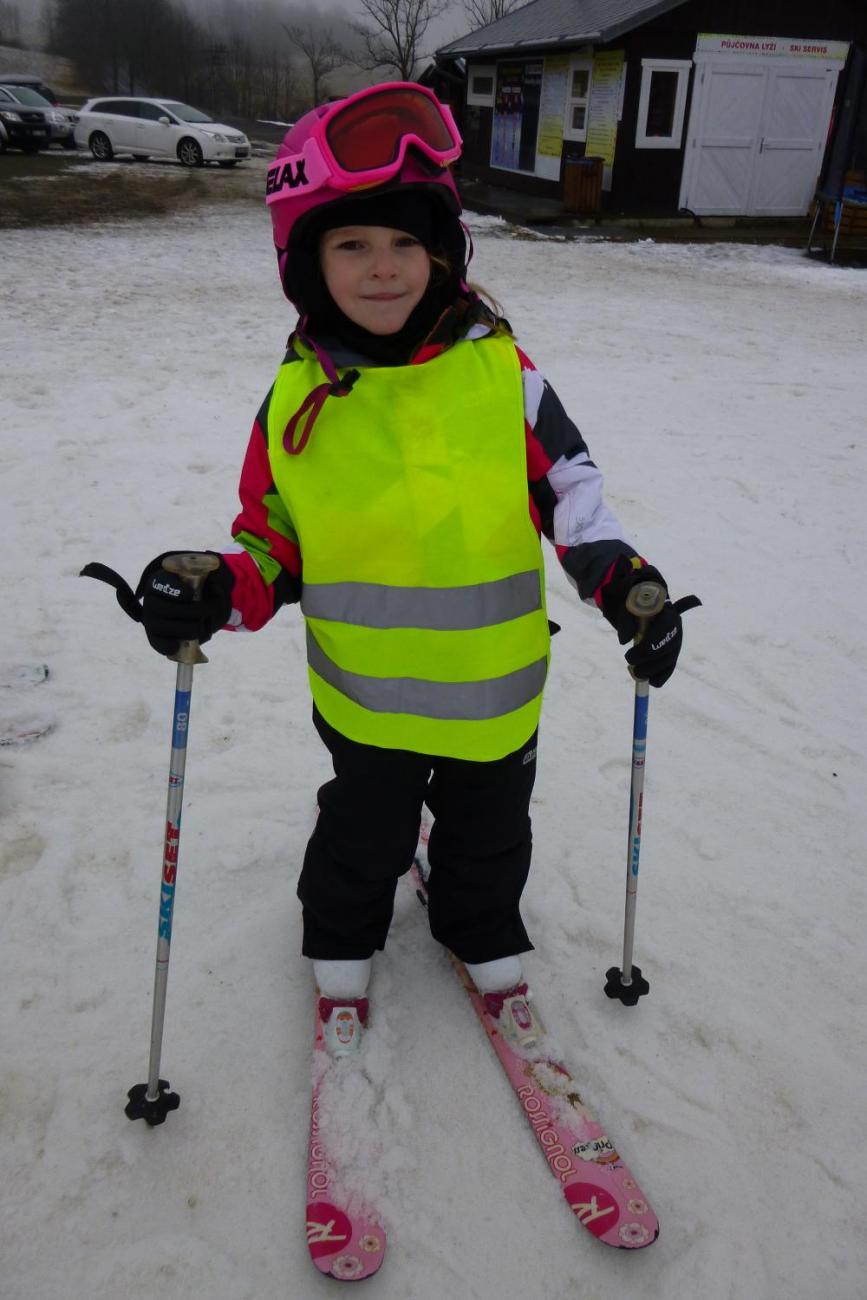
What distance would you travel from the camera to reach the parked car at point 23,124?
20.8 m

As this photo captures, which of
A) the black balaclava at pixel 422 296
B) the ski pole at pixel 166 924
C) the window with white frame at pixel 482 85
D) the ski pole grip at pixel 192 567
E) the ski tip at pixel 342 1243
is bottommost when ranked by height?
the ski tip at pixel 342 1243

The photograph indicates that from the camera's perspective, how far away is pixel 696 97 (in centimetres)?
1524

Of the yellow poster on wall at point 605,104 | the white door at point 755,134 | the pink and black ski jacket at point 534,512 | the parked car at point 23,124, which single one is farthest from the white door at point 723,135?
the pink and black ski jacket at point 534,512

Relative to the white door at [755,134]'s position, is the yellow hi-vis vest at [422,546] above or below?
below

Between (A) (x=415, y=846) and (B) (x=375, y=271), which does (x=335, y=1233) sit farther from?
(B) (x=375, y=271)

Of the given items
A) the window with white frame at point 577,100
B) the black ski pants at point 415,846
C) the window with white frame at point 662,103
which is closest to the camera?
the black ski pants at point 415,846

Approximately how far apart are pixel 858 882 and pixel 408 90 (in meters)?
2.44

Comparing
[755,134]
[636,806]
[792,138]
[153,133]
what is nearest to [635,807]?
[636,806]

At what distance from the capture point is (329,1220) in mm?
1802

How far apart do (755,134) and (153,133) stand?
13.7 meters

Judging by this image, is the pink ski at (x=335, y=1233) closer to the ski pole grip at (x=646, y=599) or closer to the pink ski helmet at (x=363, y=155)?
the ski pole grip at (x=646, y=599)

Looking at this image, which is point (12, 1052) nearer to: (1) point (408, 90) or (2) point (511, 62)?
(1) point (408, 90)

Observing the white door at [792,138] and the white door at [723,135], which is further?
the white door at [792,138]

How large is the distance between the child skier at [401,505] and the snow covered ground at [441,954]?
2.09 feet
